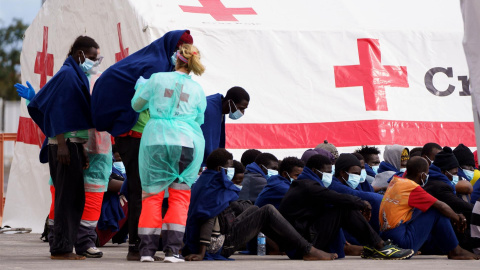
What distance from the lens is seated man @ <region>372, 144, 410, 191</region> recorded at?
8.84m

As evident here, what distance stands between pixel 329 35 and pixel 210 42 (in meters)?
1.51

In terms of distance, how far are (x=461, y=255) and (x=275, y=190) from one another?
5.42ft

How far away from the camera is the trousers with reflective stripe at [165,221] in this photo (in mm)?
6012

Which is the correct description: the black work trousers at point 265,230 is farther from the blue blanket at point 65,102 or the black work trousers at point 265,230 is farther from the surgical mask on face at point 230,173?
the blue blanket at point 65,102

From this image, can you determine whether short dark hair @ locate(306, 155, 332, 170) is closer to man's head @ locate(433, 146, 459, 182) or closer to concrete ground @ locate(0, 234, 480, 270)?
concrete ground @ locate(0, 234, 480, 270)

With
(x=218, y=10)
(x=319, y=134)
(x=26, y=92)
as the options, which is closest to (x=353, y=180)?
(x=26, y=92)

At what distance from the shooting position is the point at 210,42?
10797mm

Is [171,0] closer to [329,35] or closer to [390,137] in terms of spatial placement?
[329,35]

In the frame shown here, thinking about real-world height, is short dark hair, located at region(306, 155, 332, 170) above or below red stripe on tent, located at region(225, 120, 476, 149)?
below

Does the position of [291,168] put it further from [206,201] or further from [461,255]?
[461,255]

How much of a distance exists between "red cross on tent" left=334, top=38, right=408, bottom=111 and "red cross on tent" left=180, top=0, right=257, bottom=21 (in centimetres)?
136

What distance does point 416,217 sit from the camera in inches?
273

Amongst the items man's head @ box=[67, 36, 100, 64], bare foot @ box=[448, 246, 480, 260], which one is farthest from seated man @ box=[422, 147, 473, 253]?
man's head @ box=[67, 36, 100, 64]

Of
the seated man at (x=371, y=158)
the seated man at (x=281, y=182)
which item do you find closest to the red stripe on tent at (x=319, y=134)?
the seated man at (x=371, y=158)
